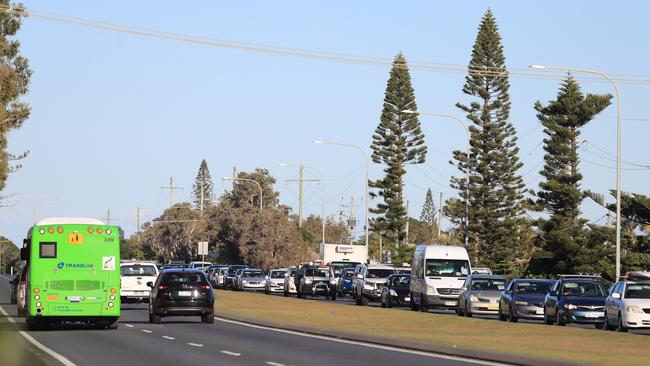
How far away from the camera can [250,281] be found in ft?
276

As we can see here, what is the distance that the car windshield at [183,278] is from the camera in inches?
1495

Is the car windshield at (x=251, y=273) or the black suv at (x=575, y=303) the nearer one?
the black suv at (x=575, y=303)

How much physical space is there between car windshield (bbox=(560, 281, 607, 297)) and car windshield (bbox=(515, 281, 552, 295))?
2.51 m

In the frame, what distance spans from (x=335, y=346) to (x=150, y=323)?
42.6 ft

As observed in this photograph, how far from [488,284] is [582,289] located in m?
6.22

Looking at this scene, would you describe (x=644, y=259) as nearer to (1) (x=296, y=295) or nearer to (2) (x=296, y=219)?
(1) (x=296, y=295)

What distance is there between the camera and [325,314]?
46.3 meters

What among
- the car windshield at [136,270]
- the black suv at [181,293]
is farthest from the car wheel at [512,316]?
the car windshield at [136,270]

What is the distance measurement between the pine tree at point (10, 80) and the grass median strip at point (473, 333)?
20539 millimetres

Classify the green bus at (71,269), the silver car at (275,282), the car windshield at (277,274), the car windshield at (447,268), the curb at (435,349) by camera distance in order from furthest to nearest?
1. the car windshield at (277,274)
2. the silver car at (275,282)
3. the car windshield at (447,268)
4. the green bus at (71,269)
5. the curb at (435,349)

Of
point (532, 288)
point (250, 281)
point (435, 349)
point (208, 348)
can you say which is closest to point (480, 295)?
point (532, 288)

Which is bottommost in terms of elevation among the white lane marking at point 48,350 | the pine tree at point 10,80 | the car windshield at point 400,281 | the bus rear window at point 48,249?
the white lane marking at point 48,350

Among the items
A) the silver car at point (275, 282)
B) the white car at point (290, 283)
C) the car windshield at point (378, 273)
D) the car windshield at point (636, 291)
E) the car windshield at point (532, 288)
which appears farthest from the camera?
the silver car at point (275, 282)

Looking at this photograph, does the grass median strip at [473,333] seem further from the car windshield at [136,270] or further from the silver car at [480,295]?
the car windshield at [136,270]
